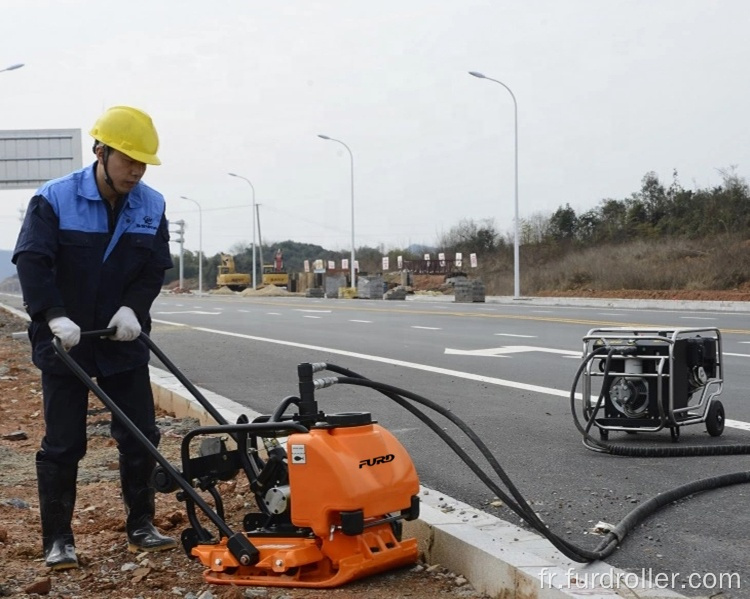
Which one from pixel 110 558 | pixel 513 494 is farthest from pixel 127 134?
pixel 513 494

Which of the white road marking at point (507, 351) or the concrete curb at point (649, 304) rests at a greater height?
the concrete curb at point (649, 304)

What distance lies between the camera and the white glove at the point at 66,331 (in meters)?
4.29

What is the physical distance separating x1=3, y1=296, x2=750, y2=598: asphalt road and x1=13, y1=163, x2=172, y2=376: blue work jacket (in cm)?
214

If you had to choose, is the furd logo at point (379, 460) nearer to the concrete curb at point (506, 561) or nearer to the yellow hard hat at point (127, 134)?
the concrete curb at point (506, 561)

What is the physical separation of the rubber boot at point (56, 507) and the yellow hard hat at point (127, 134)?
1444mm

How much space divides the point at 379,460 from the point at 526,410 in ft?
16.8

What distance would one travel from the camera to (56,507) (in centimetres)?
463

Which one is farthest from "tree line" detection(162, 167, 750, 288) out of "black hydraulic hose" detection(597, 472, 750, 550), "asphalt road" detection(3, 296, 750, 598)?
"black hydraulic hose" detection(597, 472, 750, 550)

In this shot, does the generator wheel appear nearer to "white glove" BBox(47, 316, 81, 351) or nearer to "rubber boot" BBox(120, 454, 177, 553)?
"rubber boot" BBox(120, 454, 177, 553)

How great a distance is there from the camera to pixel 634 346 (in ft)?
22.6

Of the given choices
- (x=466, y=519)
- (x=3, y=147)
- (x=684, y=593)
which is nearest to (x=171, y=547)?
(x=466, y=519)

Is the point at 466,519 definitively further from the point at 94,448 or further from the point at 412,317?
the point at 412,317

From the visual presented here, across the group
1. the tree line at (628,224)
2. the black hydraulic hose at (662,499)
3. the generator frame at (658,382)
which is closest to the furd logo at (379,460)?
the black hydraulic hose at (662,499)

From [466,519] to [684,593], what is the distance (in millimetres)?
1104
